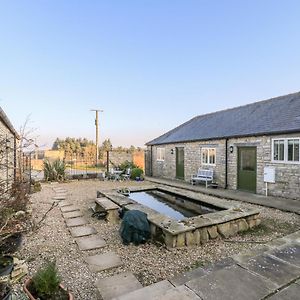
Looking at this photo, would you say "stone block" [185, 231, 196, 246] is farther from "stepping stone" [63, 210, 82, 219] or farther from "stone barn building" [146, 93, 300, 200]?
"stone barn building" [146, 93, 300, 200]

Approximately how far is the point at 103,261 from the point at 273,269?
8.39 feet

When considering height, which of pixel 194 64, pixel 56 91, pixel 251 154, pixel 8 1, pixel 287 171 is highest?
pixel 194 64

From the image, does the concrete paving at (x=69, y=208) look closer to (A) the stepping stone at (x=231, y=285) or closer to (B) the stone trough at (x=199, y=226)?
(B) the stone trough at (x=199, y=226)

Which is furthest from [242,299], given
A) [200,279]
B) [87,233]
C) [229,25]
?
[229,25]

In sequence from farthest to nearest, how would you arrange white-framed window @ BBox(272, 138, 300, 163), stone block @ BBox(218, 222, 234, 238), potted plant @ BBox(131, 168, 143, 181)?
1. potted plant @ BBox(131, 168, 143, 181)
2. white-framed window @ BBox(272, 138, 300, 163)
3. stone block @ BBox(218, 222, 234, 238)

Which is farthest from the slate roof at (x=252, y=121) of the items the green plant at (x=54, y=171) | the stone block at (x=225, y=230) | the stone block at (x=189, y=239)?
the green plant at (x=54, y=171)

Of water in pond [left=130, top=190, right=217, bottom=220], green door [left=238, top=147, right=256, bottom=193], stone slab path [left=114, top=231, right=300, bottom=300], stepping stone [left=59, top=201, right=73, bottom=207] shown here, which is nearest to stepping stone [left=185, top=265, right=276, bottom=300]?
stone slab path [left=114, top=231, right=300, bottom=300]

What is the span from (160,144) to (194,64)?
629cm

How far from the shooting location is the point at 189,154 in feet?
45.9

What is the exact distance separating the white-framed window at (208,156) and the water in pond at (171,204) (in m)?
4.39

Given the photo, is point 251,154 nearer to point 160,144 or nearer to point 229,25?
point 229,25

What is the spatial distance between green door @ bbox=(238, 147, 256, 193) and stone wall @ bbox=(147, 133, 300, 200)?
205mm

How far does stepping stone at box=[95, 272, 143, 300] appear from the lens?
2.81 metres

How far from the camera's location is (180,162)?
15.1 metres
